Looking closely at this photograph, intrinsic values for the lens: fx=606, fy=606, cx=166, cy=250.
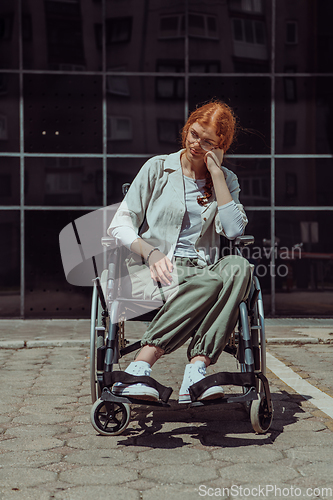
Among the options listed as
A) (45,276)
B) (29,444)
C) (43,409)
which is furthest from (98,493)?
(45,276)

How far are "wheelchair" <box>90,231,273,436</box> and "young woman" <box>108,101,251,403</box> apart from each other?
54 millimetres

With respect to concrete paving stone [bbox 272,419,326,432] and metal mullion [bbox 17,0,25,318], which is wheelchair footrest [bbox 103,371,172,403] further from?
metal mullion [bbox 17,0,25,318]

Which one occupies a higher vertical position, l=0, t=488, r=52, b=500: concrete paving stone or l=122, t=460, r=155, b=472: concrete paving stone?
l=0, t=488, r=52, b=500: concrete paving stone

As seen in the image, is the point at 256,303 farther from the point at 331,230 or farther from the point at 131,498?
the point at 331,230

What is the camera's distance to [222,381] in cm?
308

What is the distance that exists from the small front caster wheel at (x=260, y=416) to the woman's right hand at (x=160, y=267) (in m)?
0.79

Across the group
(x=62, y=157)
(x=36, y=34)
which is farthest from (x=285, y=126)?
(x=36, y=34)

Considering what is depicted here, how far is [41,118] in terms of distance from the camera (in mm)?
9414

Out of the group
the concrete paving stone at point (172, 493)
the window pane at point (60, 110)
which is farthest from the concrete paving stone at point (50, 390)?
the window pane at point (60, 110)

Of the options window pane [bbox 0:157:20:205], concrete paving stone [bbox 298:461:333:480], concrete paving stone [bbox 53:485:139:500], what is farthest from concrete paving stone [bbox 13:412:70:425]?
window pane [bbox 0:157:20:205]

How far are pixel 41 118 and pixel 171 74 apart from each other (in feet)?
7.03

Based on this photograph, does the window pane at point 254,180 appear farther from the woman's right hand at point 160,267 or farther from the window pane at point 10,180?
the woman's right hand at point 160,267

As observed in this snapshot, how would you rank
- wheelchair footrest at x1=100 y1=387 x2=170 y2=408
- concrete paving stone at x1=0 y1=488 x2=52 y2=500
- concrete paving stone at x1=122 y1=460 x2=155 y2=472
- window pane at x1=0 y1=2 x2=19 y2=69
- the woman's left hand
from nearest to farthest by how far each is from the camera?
concrete paving stone at x1=0 y1=488 x2=52 y2=500 → concrete paving stone at x1=122 y1=460 x2=155 y2=472 → wheelchair footrest at x1=100 y1=387 x2=170 y2=408 → the woman's left hand → window pane at x1=0 y1=2 x2=19 y2=69

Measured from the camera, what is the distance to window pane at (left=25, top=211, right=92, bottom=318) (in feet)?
30.8
